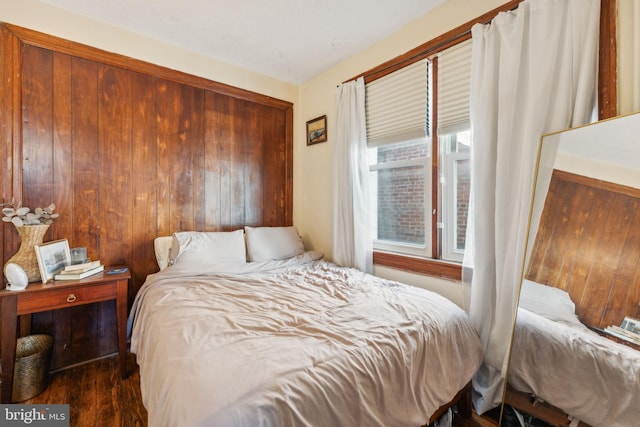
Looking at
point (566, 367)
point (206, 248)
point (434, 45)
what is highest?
point (434, 45)

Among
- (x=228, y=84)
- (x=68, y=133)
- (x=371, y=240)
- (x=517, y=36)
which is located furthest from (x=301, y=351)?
(x=228, y=84)

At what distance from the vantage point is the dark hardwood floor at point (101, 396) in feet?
5.02

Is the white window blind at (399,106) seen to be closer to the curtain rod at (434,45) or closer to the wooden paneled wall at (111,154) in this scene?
the curtain rod at (434,45)

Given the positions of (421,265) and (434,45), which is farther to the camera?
(421,265)

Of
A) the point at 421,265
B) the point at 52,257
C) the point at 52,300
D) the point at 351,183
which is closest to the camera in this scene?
the point at 52,300

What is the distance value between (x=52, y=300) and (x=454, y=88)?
289 cm

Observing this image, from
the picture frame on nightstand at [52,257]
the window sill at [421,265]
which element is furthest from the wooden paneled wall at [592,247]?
the picture frame on nightstand at [52,257]

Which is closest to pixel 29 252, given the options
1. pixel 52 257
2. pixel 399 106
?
pixel 52 257

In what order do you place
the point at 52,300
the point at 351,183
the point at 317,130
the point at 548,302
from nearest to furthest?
the point at 548,302 → the point at 52,300 → the point at 351,183 → the point at 317,130

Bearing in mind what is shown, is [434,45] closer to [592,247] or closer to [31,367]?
[592,247]

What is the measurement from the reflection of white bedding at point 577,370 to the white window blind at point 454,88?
4.03ft

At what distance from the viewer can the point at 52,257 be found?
5.92ft

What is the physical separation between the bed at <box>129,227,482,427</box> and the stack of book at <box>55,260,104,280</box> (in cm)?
37

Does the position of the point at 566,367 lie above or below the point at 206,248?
below
